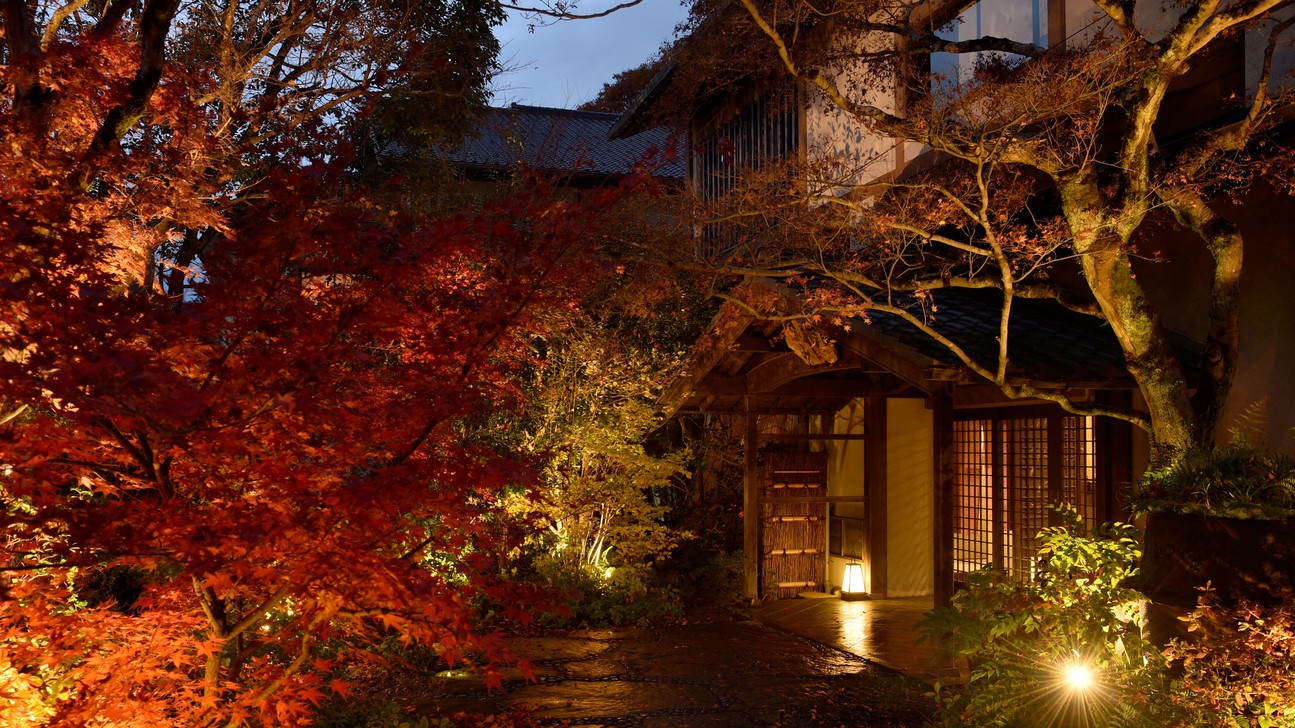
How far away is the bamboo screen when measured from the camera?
13578 millimetres

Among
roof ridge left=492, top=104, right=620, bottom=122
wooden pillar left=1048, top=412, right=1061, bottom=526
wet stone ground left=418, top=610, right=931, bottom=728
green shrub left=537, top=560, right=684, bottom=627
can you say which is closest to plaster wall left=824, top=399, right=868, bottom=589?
green shrub left=537, top=560, right=684, bottom=627

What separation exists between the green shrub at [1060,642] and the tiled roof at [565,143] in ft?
55.9

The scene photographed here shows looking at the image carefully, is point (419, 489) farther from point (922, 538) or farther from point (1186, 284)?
point (922, 538)

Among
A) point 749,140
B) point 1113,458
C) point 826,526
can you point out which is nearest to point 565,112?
point 749,140

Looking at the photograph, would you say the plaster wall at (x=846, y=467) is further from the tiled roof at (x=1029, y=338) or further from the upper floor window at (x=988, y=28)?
the upper floor window at (x=988, y=28)

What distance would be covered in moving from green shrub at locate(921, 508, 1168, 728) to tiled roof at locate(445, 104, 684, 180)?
17030mm

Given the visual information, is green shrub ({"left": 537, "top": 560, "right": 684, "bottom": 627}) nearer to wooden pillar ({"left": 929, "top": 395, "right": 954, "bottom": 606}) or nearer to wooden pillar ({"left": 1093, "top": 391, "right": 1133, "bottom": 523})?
wooden pillar ({"left": 929, "top": 395, "right": 954, "bottom": 606})

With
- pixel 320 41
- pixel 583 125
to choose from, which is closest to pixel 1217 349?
pixel 320 41

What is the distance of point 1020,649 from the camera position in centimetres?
614

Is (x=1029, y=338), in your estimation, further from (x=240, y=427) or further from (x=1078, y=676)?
(x=240, y=427)

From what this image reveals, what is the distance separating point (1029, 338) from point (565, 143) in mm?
20111

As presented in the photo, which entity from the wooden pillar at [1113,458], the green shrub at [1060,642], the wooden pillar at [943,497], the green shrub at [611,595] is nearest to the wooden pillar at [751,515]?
the green shrub at [611,595]

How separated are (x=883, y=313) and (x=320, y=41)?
7010 millimetres

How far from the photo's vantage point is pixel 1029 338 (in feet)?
30.1
